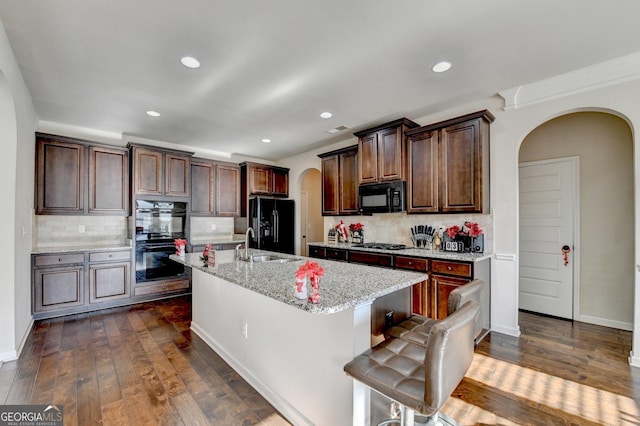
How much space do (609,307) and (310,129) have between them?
430cm

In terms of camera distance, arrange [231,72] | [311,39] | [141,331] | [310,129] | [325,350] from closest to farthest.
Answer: [325,350] → [311,39] → [231,72] → [141,331] → [310,129]

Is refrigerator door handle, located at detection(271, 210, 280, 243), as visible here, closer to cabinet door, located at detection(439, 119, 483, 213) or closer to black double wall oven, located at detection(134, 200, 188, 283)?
black double wall oven, located at detection(134, 200, 188, 283)

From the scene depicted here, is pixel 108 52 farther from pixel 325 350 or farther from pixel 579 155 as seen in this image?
pixel 579 155

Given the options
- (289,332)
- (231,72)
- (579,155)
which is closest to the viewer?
(289,332)

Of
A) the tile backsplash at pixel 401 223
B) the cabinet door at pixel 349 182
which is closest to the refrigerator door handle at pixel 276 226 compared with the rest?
the tile backsplash at pixel 401 223

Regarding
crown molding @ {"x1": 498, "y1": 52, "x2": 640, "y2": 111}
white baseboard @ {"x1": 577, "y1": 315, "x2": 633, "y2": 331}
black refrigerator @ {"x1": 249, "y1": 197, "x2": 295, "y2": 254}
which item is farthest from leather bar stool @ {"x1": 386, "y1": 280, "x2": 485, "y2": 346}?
black refrigerator @ {"x1": 249, "y1": 197, "x2": 295, "y2": 254}

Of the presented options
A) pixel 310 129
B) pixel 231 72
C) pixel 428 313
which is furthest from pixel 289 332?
pixel 310 129

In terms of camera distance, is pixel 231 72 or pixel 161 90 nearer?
pixel 231 72

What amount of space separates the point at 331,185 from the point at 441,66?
255 centimetres

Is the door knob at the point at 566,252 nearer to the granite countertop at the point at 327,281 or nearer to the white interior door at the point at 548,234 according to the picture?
the white interior door at the point at 548,234

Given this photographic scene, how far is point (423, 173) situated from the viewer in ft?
11.9

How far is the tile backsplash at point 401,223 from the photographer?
3.38 metres

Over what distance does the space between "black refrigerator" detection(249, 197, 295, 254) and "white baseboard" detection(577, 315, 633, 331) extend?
4.45m

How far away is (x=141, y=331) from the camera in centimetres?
328
